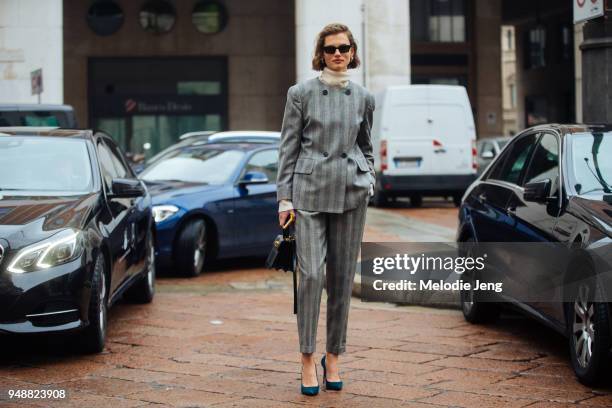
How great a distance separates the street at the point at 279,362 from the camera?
18.6ft

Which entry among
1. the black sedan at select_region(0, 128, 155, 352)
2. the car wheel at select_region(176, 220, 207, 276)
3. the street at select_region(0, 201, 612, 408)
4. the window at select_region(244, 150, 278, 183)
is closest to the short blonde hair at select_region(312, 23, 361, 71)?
the street at select_region(0, 201, 612, 408)

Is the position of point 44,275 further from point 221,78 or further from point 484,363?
point 221,78

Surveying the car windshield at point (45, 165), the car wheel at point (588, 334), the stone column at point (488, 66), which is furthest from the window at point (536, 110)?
the car wheel at point (588, 334)

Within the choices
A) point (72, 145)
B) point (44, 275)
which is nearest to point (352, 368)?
point (44, 275)

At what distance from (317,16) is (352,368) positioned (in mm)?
21787

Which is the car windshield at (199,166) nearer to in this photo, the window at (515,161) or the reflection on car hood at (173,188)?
the reflection on car hood at (173,188)

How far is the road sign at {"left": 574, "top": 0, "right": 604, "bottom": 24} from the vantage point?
867 cm

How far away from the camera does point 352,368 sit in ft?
21.2

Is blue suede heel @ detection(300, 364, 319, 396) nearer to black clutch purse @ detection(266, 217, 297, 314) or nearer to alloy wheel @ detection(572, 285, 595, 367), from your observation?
black clutch purse @ detection(266, 217, 297, 314)

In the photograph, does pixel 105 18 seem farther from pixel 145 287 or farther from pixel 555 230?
pixel 555 230

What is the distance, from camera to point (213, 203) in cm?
1166

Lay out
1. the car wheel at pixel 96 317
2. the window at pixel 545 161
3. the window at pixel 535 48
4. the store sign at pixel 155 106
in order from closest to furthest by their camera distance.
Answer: the car wheel at pixel 96 317 → the window at pixel 545 161 → the store sign at pixel 155 106 → the window at pixel 535 48

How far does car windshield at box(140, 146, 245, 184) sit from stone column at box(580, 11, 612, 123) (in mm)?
4518

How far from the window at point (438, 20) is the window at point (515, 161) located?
3206 cm
